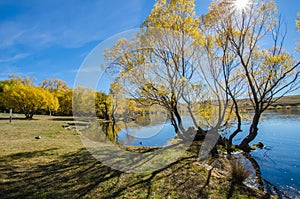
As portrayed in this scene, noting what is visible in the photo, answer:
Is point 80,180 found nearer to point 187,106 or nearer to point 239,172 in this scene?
point 239,172

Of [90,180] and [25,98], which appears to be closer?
[90,180]

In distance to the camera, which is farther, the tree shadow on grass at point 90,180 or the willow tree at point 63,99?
the willow tree at point 63,99

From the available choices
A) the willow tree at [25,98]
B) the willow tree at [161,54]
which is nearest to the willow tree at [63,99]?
the willow tree at [25,98]

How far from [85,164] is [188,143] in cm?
692

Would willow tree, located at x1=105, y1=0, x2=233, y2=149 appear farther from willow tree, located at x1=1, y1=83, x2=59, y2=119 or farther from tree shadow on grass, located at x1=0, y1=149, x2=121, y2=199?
willow tree, located at x1=1, y1=83, x2=59, y2=119

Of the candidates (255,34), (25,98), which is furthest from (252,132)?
(25,98)

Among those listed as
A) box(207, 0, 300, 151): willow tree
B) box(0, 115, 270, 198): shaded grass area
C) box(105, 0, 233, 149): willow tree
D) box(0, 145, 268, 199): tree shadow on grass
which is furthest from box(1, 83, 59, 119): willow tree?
box(207, 0, 300, 151): willow tree

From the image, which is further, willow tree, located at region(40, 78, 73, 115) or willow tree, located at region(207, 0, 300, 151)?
willow tree, located at region(40, 78, 73, 115)

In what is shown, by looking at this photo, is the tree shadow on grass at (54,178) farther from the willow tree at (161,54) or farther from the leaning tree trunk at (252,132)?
the leaning tree trunk at (252,132)

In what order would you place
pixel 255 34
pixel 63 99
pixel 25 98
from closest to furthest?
1. pixel 255 34
2. pixel 25 98
3. pixel 63 99

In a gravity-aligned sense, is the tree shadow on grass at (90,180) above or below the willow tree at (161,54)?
below

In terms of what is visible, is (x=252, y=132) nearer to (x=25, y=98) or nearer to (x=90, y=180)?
(x=90, y=180)

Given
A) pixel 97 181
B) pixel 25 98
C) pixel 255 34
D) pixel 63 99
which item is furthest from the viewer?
pixel 63 99

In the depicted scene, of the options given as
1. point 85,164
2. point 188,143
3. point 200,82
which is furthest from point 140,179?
point 200,82
